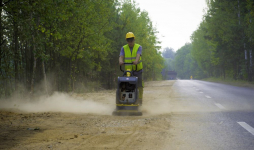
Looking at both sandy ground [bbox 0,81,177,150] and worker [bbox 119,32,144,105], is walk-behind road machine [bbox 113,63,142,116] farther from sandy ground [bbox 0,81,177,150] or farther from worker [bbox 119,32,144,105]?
sandy ground [bbox 0,81,177,150]

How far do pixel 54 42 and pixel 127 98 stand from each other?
A: 45.8 ft

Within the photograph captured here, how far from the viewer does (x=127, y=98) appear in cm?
892

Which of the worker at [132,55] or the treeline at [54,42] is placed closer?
the worker at [132,55]

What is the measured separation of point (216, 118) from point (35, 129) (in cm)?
462

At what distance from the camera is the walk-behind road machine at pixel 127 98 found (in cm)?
877

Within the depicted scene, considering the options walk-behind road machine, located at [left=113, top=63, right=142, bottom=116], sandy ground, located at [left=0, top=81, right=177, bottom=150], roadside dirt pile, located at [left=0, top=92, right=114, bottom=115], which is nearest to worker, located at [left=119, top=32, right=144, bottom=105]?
walk-behind road machine, located at [left=113, top=63, right=142, bottom=116]

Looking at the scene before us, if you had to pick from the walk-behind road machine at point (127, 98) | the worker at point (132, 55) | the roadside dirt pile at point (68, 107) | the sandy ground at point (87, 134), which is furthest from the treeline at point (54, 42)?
the sandy ground at point (87, 134)

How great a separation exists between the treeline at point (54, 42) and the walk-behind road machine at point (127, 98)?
15.1 ft

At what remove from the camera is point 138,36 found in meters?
37.5

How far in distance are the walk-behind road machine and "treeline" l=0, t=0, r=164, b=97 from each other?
15.1 feet

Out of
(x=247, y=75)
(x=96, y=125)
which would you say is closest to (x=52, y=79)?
(x=96, y=125)

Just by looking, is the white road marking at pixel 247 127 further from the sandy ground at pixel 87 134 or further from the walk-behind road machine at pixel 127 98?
the walk-behind road machine at pixel 127 98

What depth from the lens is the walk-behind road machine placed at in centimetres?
877

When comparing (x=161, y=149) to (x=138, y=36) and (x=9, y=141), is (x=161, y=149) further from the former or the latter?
(x=138, y=36)
